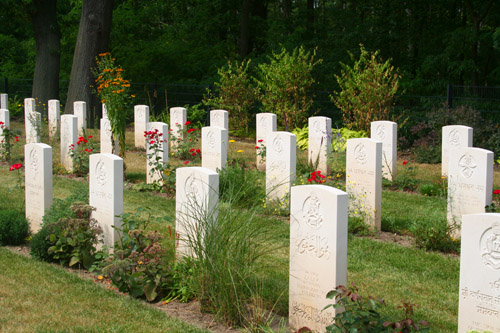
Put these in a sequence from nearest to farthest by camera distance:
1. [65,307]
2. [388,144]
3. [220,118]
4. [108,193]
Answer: [65,307] < [108,193] < [388,144] < [220,118]

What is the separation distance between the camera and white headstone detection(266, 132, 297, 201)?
9789mm

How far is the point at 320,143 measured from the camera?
12.9 m

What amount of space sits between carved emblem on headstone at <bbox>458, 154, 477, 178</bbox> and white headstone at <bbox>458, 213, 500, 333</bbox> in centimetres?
351

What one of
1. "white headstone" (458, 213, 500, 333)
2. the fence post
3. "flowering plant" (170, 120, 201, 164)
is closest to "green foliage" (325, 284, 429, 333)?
"white headstone" (458, 213, 500, 333)

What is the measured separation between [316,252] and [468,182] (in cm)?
363

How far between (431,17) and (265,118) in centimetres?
1382

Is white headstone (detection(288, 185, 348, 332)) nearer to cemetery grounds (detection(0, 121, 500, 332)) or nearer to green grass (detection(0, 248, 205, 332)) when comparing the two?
cemetery grounds (detection(0, 121, 500, 332))

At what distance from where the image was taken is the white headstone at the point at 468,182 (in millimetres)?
7887

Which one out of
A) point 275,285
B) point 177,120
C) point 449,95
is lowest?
point 275,285

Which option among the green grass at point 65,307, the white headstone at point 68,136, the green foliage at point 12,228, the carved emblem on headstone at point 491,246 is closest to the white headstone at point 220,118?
the white headstone at point 68,136

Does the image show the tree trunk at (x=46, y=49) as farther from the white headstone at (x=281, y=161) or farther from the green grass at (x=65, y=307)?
the green grass at (x=65, y=307)

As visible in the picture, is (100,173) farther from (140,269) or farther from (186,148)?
(186,148)

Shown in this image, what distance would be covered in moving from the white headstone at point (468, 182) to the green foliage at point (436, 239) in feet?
0.82

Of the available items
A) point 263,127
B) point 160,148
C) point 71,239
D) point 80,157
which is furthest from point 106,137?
point 71,239
